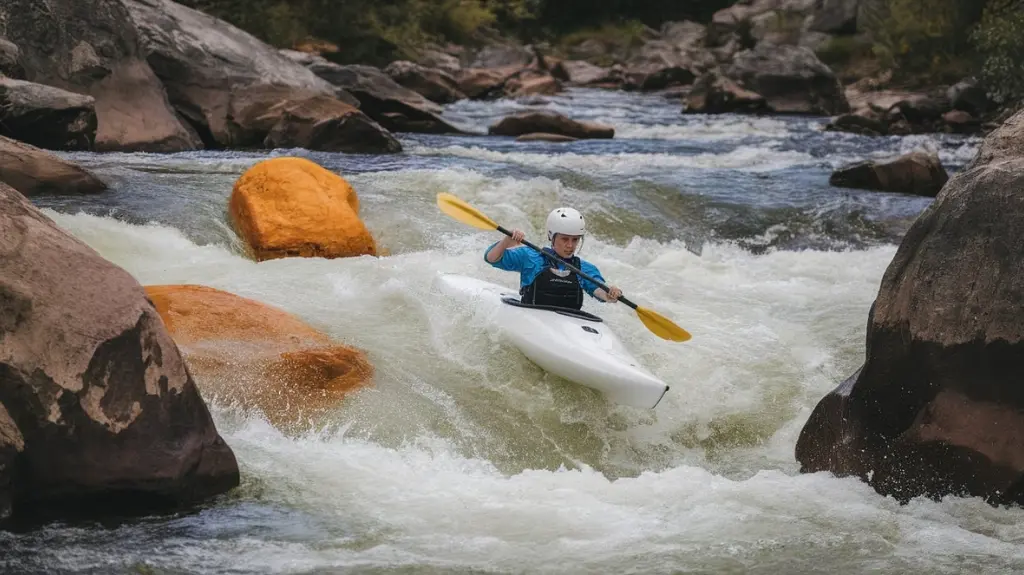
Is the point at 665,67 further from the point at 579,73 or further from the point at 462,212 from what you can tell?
the point at 462,212

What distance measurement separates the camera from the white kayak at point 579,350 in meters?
5.06

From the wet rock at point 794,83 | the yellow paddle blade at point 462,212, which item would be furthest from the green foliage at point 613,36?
the yellow paddle blade at point 462,212

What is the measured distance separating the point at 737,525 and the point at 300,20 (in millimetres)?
18703

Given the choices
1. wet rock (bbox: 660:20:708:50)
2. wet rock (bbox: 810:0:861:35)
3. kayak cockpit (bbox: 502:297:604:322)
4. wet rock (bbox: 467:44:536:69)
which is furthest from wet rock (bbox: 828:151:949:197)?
wet rock (bbox: 660:20:708:50)

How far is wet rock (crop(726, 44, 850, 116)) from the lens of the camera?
18.6 meters

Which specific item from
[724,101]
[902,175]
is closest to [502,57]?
[724,101]

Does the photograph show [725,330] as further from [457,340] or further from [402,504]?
[402,504]

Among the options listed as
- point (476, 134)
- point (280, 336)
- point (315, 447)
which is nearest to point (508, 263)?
point (280, 336)

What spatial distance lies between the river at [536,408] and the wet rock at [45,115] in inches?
16.5

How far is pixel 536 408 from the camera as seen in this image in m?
5.15

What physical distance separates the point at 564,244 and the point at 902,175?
615 centimetres

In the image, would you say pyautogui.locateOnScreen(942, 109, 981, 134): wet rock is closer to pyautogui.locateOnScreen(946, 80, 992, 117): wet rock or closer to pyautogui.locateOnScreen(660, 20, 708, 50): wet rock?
pyautogui.locateOnScreen(946, 80, 992, 117): wet rock

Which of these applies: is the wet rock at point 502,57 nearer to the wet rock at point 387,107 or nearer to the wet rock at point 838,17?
the wet rock at point 838,17

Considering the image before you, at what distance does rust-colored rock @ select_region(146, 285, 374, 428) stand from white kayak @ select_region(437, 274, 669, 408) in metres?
0.80
